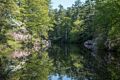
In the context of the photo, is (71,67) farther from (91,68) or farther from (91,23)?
(91,23)

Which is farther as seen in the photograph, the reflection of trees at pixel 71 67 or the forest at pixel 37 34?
the forest at pixel 37 34

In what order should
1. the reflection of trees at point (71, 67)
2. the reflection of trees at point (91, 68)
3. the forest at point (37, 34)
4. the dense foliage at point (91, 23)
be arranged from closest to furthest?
the reflection of trees at point (91, 68), the reflection of trees at point (71, 67), the forest at point (37, 34), the dense foliage at point (91, 23)

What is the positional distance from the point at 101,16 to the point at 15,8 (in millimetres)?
20318

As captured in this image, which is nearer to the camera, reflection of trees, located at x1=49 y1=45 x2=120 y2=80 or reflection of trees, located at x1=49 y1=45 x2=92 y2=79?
reflection of trees, located at x1=49 y1=45 x2=120 y2=80

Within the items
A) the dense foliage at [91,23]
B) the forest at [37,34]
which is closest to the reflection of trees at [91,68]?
the forest at [37,34]

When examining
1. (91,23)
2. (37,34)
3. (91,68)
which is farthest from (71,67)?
(91,23)

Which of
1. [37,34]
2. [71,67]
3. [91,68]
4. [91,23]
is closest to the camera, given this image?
[91,68]

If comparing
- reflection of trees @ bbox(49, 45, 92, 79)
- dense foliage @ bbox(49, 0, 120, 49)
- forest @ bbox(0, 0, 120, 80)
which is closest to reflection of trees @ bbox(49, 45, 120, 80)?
reflection of trees @ bbox(49, 45, 92, 79)

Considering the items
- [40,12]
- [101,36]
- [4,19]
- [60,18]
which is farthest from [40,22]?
[60,18]

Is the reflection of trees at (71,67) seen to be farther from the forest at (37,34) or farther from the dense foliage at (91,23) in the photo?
the dense foliage at (91,23)

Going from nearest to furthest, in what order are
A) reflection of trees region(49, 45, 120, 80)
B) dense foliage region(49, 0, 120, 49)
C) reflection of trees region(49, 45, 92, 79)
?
reflection of trees region(49, 45, 120, 80)
reflection of trees region(49, 45, 92, 79)
dense foliage region(49, 0, 120, 49)

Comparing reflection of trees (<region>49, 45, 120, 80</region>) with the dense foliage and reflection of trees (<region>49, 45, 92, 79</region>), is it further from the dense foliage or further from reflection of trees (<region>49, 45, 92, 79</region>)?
the dense foliage

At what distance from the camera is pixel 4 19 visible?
37.5 metres

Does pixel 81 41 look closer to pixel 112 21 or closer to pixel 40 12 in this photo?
pixel 40 12
